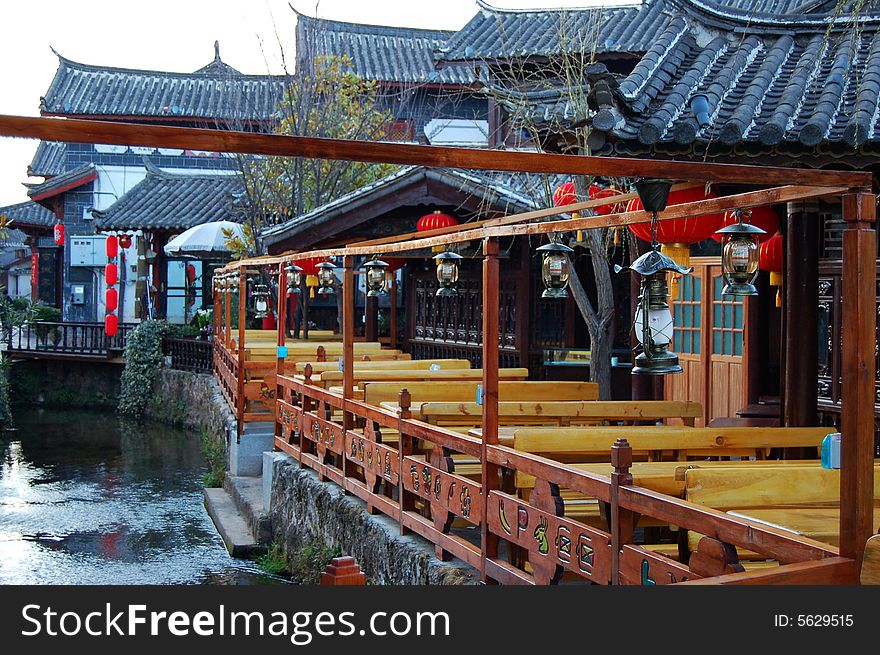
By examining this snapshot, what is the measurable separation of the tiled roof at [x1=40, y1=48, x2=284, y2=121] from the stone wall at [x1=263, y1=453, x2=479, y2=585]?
20.1 m

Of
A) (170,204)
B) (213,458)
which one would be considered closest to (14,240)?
(170,204)

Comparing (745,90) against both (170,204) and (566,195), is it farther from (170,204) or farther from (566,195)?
(170,204)

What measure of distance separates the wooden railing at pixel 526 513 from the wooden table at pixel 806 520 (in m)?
0.28

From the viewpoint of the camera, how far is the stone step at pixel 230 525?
36.9ft

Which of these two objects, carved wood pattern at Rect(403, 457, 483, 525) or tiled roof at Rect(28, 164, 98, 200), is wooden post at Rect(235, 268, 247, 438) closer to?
carved wood pattern at Rect(403, 457, 483, 525)

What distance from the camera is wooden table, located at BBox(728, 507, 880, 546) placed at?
4.59 m

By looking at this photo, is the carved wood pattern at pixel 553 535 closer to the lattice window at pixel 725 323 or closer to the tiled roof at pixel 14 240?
the lattice window at pixel 725 323

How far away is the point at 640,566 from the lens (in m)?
4.87

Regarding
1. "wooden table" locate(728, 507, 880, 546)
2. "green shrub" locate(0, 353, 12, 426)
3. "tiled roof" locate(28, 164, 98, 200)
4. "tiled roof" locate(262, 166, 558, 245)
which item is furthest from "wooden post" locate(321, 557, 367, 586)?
"tiled roof" locate(28, 164, 98, 200)

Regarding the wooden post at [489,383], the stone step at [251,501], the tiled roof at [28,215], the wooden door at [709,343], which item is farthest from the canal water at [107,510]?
the tiled roof at [28,215]

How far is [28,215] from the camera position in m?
32.9

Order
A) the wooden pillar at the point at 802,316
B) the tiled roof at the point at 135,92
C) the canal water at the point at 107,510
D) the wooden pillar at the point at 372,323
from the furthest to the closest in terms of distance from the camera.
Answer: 1. the tiled roof at the point at 135,92
2. the wooden pillar at the point at 372,323
3. the canal water at the point at 107,510
4. the wooden pillar at the point at 802,316

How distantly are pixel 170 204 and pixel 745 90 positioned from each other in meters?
23.0

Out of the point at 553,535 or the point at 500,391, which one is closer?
the point at 553,535
